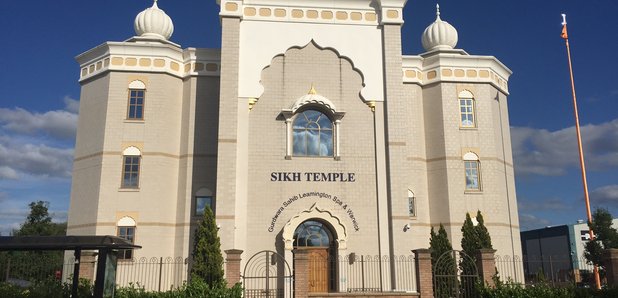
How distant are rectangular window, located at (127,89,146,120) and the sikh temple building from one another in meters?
0.05

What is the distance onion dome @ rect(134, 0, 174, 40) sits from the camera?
25.2 meters

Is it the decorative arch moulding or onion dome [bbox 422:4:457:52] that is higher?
onion dome [bbox 422:4:457:52]

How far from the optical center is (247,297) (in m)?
18.0

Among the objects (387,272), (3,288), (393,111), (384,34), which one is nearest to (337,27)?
(384,34)

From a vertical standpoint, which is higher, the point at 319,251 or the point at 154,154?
the point at 154,154

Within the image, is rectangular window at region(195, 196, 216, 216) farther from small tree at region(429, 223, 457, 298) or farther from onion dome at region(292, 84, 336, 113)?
small tree at region(429, 223, 457, 298)

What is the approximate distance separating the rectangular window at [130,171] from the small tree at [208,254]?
4806 millimetres

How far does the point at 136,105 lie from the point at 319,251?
9.91 m

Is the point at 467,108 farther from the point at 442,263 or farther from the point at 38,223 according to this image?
the point at 38,223

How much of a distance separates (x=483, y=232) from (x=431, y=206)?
127 inches

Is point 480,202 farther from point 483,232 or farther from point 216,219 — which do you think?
point 216,219

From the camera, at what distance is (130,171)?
2255 centimetres

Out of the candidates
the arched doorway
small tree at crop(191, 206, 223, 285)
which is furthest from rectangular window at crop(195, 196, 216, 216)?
the arched doorway

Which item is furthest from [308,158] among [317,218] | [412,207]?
[412,207]
